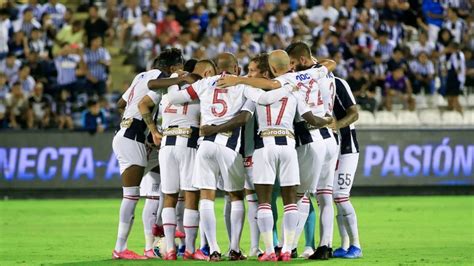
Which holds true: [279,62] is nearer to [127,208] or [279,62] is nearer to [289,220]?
[289,220]

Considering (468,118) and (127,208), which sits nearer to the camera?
(127,208)

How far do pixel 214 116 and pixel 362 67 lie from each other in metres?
15.3

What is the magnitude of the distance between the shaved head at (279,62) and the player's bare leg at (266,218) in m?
1.26

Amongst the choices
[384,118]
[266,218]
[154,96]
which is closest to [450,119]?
[384,118]

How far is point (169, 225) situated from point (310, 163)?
168 centimetres

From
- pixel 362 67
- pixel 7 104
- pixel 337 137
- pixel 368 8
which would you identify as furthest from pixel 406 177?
pixel 337 137

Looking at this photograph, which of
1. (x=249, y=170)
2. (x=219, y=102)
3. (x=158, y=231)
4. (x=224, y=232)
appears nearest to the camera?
(x=219, y=102)

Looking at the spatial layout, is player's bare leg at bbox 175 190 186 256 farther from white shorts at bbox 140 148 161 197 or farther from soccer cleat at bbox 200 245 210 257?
soccer cleat at bbox 200 245 210 257

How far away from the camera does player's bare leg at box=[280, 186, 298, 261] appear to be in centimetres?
1191

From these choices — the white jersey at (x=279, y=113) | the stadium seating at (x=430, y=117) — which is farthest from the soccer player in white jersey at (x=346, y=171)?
the stadium seating at (x=430, y=117)

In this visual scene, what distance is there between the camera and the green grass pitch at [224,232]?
12844 millimetres

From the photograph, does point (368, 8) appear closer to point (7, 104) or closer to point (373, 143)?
point (373, 143)

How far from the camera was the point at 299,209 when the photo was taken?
484 inches

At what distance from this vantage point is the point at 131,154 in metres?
12.8
